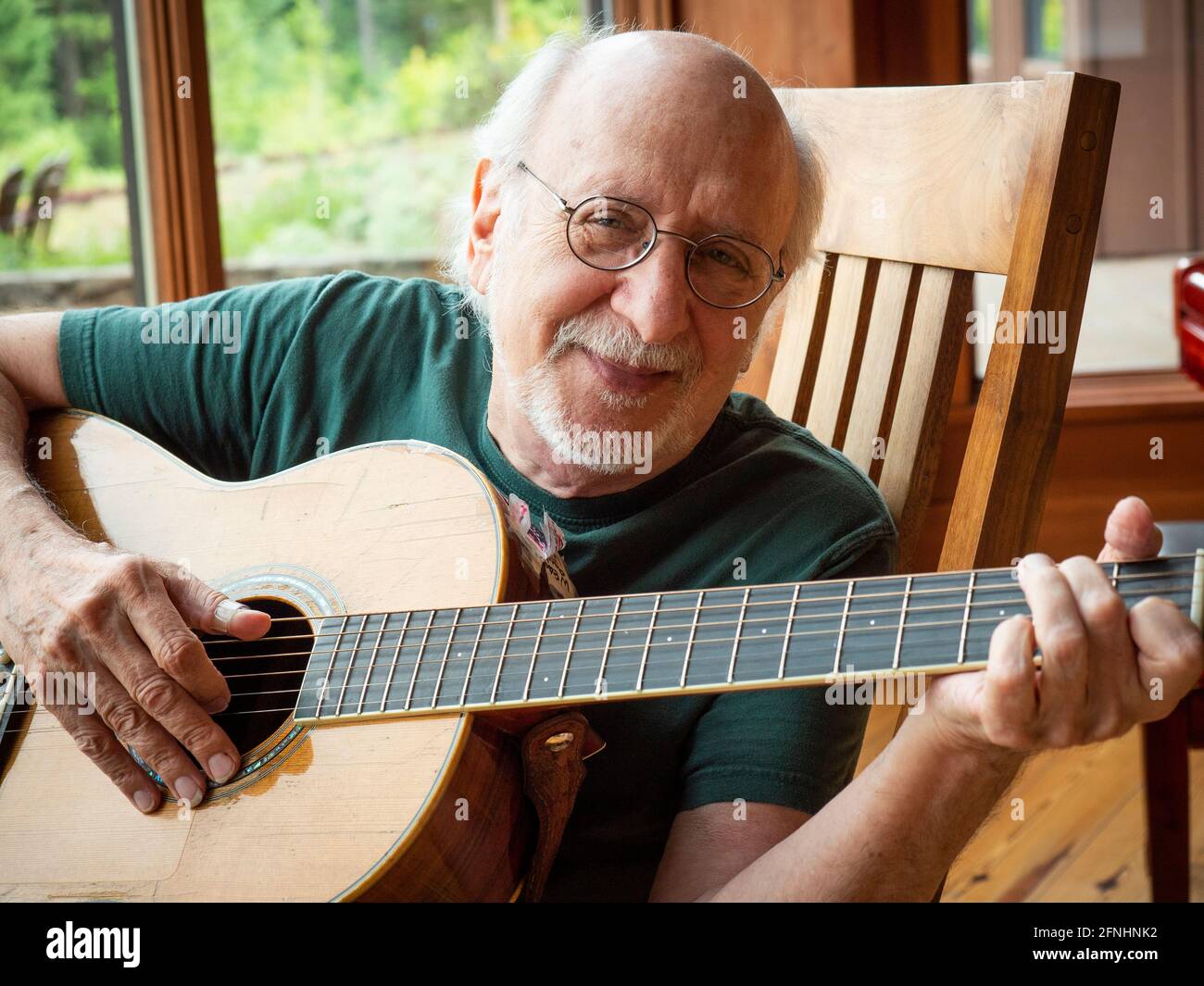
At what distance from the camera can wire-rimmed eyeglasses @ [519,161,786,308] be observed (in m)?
1.19

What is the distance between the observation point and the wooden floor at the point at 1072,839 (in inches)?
81.7

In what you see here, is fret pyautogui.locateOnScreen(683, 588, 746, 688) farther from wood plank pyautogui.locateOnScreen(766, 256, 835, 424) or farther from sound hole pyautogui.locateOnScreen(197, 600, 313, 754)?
wood plank pyautogui.locateOnScreen(766, 256, 835, 424)


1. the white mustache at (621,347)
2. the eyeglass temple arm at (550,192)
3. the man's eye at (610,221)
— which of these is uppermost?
the eyeglass temple arm at (550,192)

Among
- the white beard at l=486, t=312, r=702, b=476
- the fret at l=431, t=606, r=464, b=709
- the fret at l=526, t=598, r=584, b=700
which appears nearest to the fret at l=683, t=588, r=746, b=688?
the fret at l=526, t=598, r=584, b=700

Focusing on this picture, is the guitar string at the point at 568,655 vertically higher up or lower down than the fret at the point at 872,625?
lower down

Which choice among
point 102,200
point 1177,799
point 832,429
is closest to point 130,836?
Answer: point 832,429

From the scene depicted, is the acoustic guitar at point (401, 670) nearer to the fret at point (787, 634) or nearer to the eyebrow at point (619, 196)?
the fret at point (787, 634)

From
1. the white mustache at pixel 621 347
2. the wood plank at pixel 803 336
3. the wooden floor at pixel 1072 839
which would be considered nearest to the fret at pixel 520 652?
the white mustache at pixel 621 347

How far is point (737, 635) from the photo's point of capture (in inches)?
35.5

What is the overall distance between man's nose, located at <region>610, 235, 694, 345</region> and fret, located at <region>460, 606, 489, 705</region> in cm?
34

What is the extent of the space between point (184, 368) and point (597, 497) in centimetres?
55

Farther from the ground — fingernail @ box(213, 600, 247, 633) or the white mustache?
the white mustache

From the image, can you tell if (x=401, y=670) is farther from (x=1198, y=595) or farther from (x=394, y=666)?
(x=1198, y=595)
